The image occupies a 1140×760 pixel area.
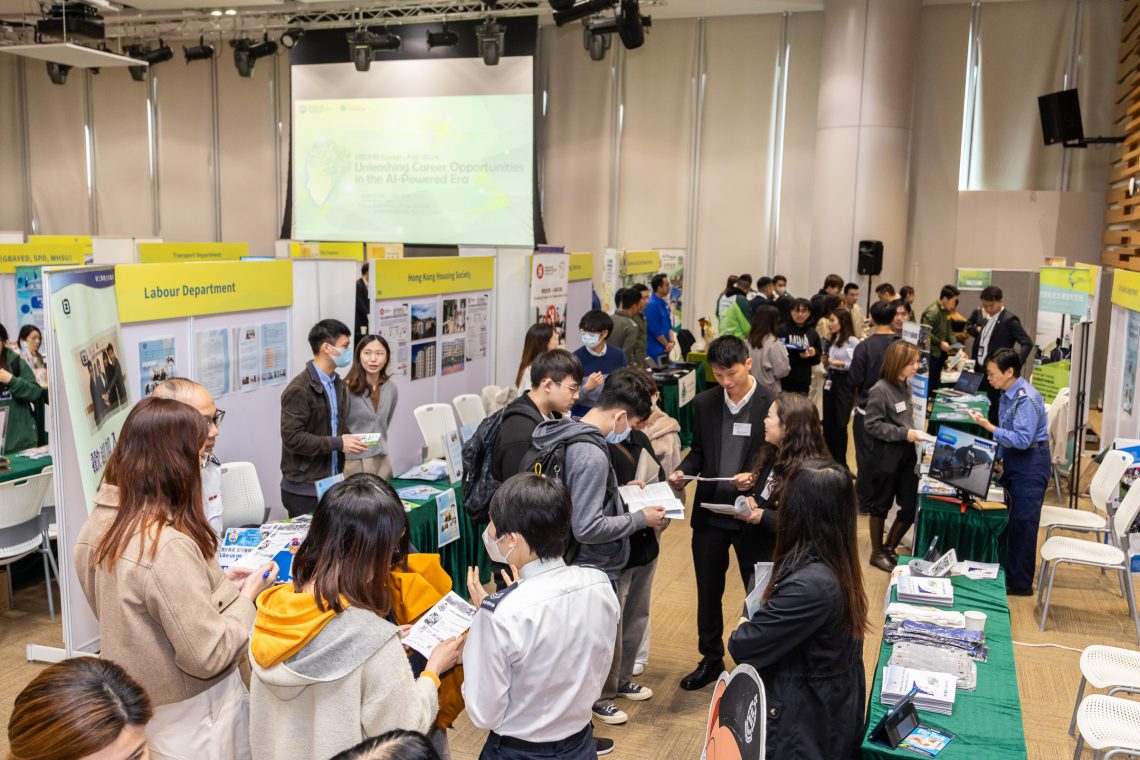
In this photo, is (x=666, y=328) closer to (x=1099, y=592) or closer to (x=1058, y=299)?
(x=1058, y=299)

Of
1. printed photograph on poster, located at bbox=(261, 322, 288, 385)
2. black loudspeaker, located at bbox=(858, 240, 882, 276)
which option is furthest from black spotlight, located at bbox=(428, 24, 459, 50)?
printed photograph on poster, located at bbox=(261, 322, 288, 385)

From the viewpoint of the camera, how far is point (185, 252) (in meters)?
9.34

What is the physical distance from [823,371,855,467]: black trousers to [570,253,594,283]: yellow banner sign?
8.34ft

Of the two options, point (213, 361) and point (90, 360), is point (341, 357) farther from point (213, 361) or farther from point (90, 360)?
point (90, 360)

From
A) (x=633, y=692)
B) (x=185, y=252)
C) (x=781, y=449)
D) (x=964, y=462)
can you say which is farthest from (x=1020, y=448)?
(x=185, y=252)

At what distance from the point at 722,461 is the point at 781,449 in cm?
65

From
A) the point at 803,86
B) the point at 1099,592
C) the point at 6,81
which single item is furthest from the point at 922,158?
the point at 6,81

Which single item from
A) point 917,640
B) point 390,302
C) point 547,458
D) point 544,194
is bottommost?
point 917,640

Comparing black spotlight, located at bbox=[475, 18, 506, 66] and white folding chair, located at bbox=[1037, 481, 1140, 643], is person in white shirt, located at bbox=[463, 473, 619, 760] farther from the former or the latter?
black spotlight, located at bbox=[475, 18, 506, 66]

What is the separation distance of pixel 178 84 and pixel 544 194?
671cm

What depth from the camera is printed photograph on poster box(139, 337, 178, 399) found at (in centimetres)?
404

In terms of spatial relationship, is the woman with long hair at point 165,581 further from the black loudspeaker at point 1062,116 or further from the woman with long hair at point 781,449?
the black loudspeaker at point 1062,116

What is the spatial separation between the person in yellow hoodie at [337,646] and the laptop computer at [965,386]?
21.8 ft

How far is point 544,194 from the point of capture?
45.9 ft
